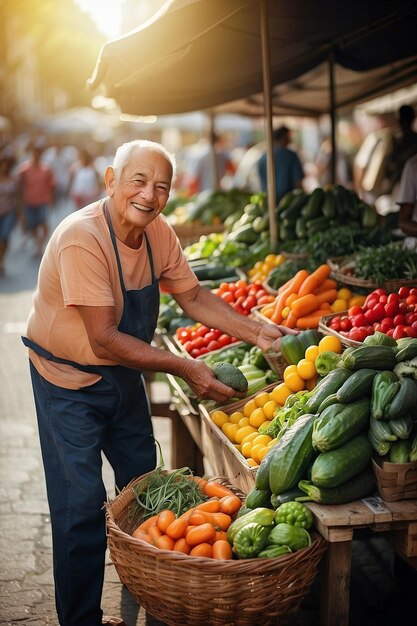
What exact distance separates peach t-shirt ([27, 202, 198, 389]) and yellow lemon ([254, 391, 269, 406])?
77 cm

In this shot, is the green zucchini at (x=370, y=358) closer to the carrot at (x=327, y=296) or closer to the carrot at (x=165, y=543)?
the carrot at (x=165, y=543)

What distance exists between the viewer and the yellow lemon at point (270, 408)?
3.88m

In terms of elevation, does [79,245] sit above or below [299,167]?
below

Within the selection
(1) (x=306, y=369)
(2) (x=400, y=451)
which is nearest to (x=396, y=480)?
(2) (x=400, y=451)

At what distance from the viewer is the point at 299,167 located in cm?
1062

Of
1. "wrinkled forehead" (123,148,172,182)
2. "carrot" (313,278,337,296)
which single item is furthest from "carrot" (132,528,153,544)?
"carrot" (313,278,337,296)

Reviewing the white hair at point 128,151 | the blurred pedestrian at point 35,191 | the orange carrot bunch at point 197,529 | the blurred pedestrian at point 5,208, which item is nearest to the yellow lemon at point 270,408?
the orange carrot bunch at point 197,529

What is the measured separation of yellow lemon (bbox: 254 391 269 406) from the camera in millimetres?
4020

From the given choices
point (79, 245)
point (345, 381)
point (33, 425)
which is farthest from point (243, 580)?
point (33, 425)

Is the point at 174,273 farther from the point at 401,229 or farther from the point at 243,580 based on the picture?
the point at 401,229

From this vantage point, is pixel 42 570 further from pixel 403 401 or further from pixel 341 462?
pixel 403 401

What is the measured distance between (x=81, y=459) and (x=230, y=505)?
78 cm

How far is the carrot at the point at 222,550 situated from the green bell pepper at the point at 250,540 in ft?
0.09

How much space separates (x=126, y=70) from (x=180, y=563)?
4.24 metres
